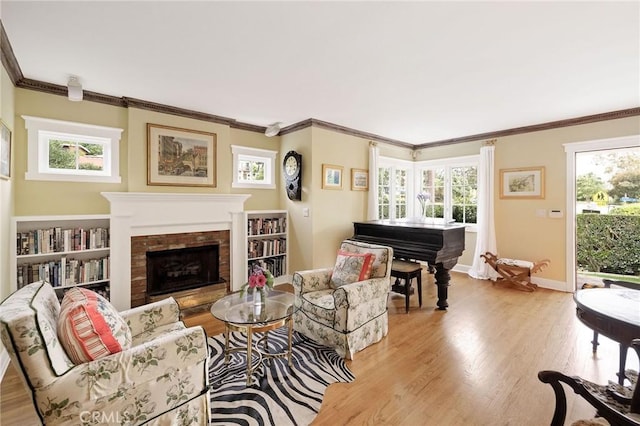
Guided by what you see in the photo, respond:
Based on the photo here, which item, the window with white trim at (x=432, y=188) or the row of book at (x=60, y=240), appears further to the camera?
the window with white trim at (x=432, y=188)

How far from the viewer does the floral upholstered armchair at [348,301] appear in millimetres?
2455

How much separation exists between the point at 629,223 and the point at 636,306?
3940 millimetres

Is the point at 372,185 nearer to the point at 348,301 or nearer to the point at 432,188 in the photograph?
the point at 432,188

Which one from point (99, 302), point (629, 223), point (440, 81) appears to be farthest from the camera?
point (629, 223)

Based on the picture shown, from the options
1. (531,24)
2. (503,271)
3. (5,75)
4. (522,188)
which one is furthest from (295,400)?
(522,188)

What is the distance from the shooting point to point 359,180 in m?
5.01

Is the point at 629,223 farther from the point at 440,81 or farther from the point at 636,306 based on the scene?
the point at 440,81

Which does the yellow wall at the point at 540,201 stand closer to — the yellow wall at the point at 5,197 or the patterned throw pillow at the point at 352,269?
the patterned throw pillow at the point at 352,269

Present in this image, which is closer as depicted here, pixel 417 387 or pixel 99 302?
pixel 99 302

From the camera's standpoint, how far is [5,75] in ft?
7.91

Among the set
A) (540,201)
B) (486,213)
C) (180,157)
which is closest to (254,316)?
(180,157)

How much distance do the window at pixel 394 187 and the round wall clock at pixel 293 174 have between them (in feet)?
6.25

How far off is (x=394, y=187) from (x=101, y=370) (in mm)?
5392

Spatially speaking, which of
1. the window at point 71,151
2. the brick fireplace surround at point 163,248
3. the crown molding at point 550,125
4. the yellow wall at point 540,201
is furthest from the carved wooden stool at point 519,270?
the window at point 71,151
